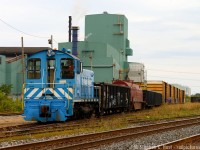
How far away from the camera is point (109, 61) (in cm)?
6184

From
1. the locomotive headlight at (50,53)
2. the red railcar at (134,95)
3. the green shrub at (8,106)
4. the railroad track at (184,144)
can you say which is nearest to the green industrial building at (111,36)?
the red railcar at (134,95)

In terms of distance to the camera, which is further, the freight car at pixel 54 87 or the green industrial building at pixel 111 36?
the green industrial building at pixel 111 36

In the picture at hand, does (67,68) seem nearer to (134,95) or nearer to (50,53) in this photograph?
(50,53)

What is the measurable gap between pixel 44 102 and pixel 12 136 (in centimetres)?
447

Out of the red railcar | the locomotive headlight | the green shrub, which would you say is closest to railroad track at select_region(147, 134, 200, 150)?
the locomotive headlight

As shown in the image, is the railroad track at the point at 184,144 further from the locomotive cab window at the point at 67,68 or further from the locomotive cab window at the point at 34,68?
the locomotive cab window at the point at 34,68

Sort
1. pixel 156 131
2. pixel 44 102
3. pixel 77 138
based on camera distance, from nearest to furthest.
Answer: pixel 77 138, pixel 156 131, pixel 44 102

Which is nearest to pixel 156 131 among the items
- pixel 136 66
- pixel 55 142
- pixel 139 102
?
pixel 55 142

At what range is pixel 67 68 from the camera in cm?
1694

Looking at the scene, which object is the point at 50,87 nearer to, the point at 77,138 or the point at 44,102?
the point at 44,102

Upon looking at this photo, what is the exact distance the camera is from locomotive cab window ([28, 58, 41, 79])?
1712 cm

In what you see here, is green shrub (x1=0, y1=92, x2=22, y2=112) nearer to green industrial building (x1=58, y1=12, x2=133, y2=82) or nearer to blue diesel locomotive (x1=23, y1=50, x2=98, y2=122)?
blue diesel locomotive (x1=23, y1=50, x2=98, y2=122)

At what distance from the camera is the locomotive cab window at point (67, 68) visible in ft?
55.3

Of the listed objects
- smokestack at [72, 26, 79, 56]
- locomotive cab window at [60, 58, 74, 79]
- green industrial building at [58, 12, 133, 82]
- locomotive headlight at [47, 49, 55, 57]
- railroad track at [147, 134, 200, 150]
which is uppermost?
green industrial building at [58, 12, 133, 82]
